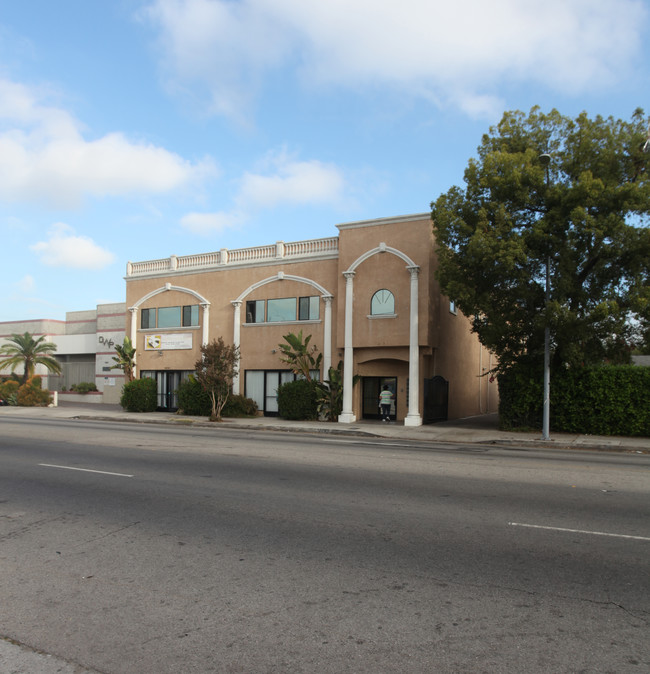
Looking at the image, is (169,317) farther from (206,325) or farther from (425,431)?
(425,431)

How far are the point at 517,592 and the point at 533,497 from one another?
13.0ft

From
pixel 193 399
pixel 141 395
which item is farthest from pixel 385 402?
pixel 141 395

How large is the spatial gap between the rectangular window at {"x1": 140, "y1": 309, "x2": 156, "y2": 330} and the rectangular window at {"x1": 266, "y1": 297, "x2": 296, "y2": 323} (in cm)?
762

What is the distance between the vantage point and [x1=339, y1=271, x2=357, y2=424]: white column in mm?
23844

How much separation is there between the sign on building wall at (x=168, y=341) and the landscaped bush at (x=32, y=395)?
8.99m

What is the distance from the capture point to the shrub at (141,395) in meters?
29.8

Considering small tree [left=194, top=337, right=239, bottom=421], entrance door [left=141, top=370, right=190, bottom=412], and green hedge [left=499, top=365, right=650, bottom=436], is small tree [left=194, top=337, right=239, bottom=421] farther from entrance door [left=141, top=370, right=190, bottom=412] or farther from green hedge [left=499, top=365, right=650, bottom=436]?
green hedge [left=499, top=365, right=650, bottom=436]

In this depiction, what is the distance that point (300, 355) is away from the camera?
81.6ft

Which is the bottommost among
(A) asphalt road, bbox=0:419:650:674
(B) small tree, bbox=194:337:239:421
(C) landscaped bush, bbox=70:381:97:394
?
(A) asphalt road, bbox=0:419:650:674

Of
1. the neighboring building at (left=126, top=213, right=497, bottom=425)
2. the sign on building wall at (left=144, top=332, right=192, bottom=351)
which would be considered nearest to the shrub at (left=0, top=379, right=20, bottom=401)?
the neighboring building at (left=126, top=213, right=497, bottom=425)

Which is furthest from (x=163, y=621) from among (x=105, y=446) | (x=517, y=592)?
(x=105, y=446)

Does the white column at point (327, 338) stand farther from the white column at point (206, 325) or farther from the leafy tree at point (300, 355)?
the white column at point (206, 325)

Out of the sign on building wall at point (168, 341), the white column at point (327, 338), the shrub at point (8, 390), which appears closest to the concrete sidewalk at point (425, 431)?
the white column at point (327, 338)

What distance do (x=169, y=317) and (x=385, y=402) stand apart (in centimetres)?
1330
